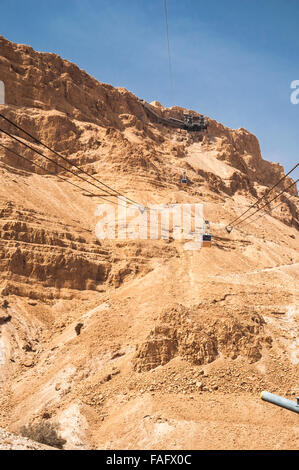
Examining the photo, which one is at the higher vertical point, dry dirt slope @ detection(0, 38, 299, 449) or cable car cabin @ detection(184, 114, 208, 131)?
cable car cabin @ detection(184, 114, 208, 131)

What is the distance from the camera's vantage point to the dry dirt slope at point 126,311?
1101cm

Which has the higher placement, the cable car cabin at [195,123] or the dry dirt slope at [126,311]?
the cable car cabin at [195,123]

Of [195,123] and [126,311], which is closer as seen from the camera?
[126,311]

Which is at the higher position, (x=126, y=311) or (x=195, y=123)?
(x=195, y=123)

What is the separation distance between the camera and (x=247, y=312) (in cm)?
1634

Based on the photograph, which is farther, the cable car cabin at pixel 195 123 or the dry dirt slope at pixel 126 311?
the cable car cabin at pixel 195 123

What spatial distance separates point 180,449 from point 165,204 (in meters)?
25.9

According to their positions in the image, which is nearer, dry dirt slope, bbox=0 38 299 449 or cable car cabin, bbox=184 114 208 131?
dry dirt slope, bbox=0 38 299 449

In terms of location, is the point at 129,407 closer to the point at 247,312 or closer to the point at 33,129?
the point at 247,312

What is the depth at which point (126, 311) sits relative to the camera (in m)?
17.5

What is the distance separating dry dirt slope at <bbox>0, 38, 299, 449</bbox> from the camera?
1101 centimetres
